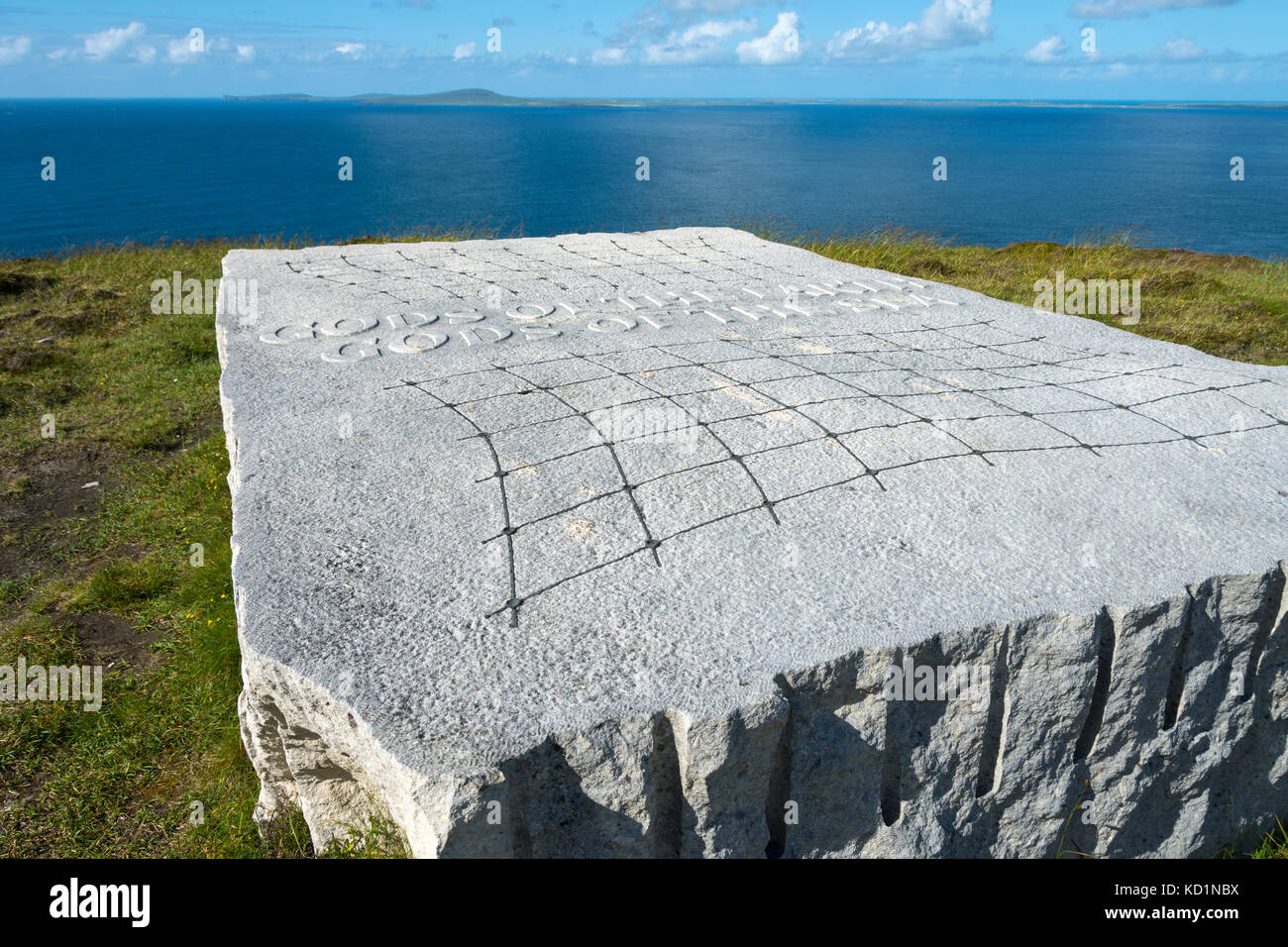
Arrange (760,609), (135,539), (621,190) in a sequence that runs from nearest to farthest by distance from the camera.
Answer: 1. (760,609)
2. (135,539)
3. (621,190)

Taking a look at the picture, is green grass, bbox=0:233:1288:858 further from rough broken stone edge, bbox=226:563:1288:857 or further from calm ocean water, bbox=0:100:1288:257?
calm ocean water, bbox=0:100:1288:257

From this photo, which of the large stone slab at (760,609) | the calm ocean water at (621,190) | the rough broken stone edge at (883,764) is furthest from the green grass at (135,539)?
the calm ocean water at (621,190)

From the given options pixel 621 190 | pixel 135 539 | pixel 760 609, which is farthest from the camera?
pixel 621 190

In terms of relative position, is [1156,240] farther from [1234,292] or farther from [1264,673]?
[1264,673]

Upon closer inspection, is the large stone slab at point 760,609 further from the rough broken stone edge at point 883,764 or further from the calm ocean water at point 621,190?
the calm ocean water at point 621,190

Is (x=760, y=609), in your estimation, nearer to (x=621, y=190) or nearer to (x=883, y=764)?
(x=883, y=764)

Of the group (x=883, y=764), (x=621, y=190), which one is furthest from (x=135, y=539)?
(x=621, y=190)

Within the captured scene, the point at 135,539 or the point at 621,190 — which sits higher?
the point at 621,190
